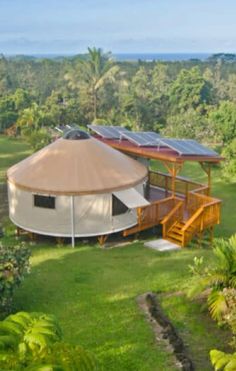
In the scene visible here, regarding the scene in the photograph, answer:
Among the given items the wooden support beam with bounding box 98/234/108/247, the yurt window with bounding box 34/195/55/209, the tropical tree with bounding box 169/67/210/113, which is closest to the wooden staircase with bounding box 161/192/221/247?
the wooden support beam with bounding box 98/234/108/247

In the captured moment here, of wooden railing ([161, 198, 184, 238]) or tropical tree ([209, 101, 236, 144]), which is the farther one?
tropical tree ([209, 101, 236, 144])

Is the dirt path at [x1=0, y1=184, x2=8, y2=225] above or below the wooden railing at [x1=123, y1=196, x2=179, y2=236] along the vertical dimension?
below

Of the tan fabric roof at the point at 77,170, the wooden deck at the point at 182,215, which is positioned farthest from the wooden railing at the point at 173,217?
the tan fabric roof at the point at 77,170

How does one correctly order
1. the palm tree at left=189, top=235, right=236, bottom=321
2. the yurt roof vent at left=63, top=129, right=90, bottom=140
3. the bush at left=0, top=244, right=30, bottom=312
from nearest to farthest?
the bush at left=0, top=244, right=30, bottom=312
the palm tree at left=189, top=235, right=236, bottom=321
the yurt roof vent at left=63, top=129, right=90, bottom=140

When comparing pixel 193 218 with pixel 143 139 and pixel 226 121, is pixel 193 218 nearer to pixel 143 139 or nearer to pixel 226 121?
pixel 143 139

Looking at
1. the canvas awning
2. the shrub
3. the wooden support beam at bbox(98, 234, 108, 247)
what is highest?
the shrub

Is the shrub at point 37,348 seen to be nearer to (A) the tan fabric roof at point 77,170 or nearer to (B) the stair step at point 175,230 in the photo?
(A) the tan fabric roof at point 77,170

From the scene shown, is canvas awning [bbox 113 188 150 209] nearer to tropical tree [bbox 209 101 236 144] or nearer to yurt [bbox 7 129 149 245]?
yurt [bbox 7 129 149 245]

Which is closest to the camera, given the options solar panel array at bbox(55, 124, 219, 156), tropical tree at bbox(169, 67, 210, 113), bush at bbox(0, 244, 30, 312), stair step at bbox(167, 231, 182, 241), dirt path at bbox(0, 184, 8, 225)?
bush at bbox(0, 244, 30, 312)
